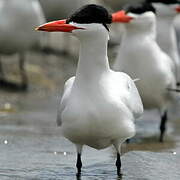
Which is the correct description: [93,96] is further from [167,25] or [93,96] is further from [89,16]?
[167,25]

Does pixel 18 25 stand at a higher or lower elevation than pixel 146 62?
lower

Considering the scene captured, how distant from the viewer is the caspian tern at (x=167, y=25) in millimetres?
8445

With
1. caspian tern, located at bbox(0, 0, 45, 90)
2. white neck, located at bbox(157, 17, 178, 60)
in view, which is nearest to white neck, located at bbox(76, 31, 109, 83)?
white neck, located at bbox(157, 17, 178, 60)

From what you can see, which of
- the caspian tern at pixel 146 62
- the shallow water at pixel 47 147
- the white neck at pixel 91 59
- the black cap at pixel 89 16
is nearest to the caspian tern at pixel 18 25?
the shallow water at pixel 47 147

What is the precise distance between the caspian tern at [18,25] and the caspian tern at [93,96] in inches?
194

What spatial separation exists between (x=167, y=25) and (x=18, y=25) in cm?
226

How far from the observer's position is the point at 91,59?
520 centimetres

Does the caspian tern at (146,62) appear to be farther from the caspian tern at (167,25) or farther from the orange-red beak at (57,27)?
the orange-red beak at (57,27)

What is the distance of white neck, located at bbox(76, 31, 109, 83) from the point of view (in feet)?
16.9

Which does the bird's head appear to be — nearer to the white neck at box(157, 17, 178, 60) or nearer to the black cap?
the black cap

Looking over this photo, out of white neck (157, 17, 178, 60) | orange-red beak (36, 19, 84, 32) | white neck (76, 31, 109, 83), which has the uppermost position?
orange-red beak (36, 19, 84, 32)

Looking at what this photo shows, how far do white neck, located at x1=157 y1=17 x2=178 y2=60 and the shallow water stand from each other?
0.78 metres

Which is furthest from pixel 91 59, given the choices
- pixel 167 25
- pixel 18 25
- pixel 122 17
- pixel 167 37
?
pixel 18 25

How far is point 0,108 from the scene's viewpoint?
28.2 ft
